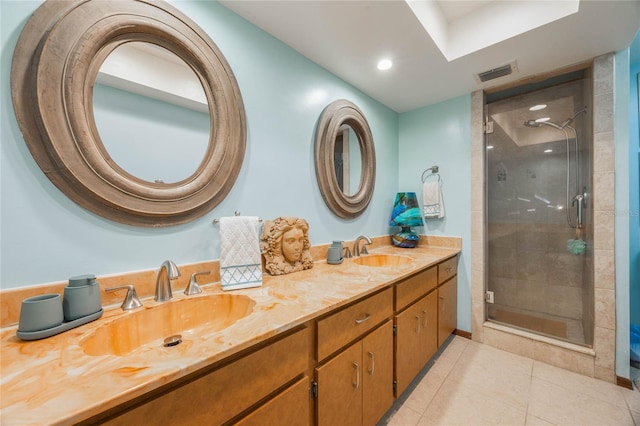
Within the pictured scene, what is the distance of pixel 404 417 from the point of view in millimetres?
1363

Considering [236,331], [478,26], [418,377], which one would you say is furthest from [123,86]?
[418,377]

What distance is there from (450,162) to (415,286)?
141cm

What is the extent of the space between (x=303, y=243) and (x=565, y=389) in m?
2.00

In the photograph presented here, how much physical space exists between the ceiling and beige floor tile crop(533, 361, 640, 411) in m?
2.24

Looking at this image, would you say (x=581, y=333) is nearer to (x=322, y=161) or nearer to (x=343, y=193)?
(x=343, y=193)

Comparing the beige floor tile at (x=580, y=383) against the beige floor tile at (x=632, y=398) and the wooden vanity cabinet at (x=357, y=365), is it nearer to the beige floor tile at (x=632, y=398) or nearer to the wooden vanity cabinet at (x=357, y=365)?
the beige floor tile at (x=632, y=398)

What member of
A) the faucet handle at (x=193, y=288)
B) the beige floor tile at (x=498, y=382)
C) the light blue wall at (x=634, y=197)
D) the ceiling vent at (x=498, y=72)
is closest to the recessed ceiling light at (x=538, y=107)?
the ceiling vent at (x=498, y=72)

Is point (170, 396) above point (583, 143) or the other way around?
the other way around

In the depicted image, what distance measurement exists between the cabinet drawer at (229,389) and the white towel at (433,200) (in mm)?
1917

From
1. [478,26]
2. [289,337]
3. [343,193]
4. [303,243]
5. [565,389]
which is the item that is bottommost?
[565,389]

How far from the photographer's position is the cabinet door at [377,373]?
1114 mm

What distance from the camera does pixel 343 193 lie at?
6.19 feet

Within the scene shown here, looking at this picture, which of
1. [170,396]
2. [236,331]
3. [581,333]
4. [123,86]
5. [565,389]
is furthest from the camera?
[581,333]

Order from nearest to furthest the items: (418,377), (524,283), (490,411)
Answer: (490,411) < (418,377) < (524,283)
